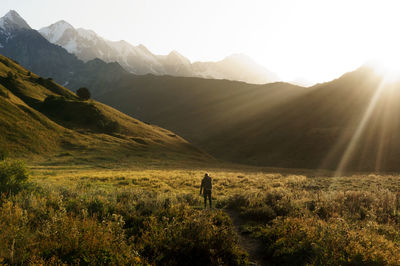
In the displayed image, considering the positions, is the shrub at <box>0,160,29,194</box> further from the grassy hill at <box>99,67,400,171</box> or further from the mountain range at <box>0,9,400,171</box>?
the grassy hill at <box>99,67,400,171</box>

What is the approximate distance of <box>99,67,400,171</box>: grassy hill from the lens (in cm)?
6550

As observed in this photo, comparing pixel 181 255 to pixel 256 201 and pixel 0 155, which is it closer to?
pixel 256 201

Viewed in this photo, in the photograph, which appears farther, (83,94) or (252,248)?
(83,94)

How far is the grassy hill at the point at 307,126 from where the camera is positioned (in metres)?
65.5

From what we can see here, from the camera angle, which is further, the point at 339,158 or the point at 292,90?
the point at 292,90

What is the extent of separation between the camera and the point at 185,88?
19700 cm

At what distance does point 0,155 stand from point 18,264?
3124 cm

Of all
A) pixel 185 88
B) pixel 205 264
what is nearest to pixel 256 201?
pixel 205 264

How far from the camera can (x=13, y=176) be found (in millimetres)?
10492

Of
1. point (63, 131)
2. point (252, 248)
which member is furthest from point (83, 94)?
point (252, 248)

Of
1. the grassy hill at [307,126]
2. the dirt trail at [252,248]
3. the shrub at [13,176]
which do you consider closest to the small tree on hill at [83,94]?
the grassy hill at [307,126]

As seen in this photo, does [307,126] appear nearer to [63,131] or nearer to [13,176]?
[63,131]

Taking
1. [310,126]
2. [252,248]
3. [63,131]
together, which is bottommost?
[252,248]

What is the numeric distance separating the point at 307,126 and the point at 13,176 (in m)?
92.9
